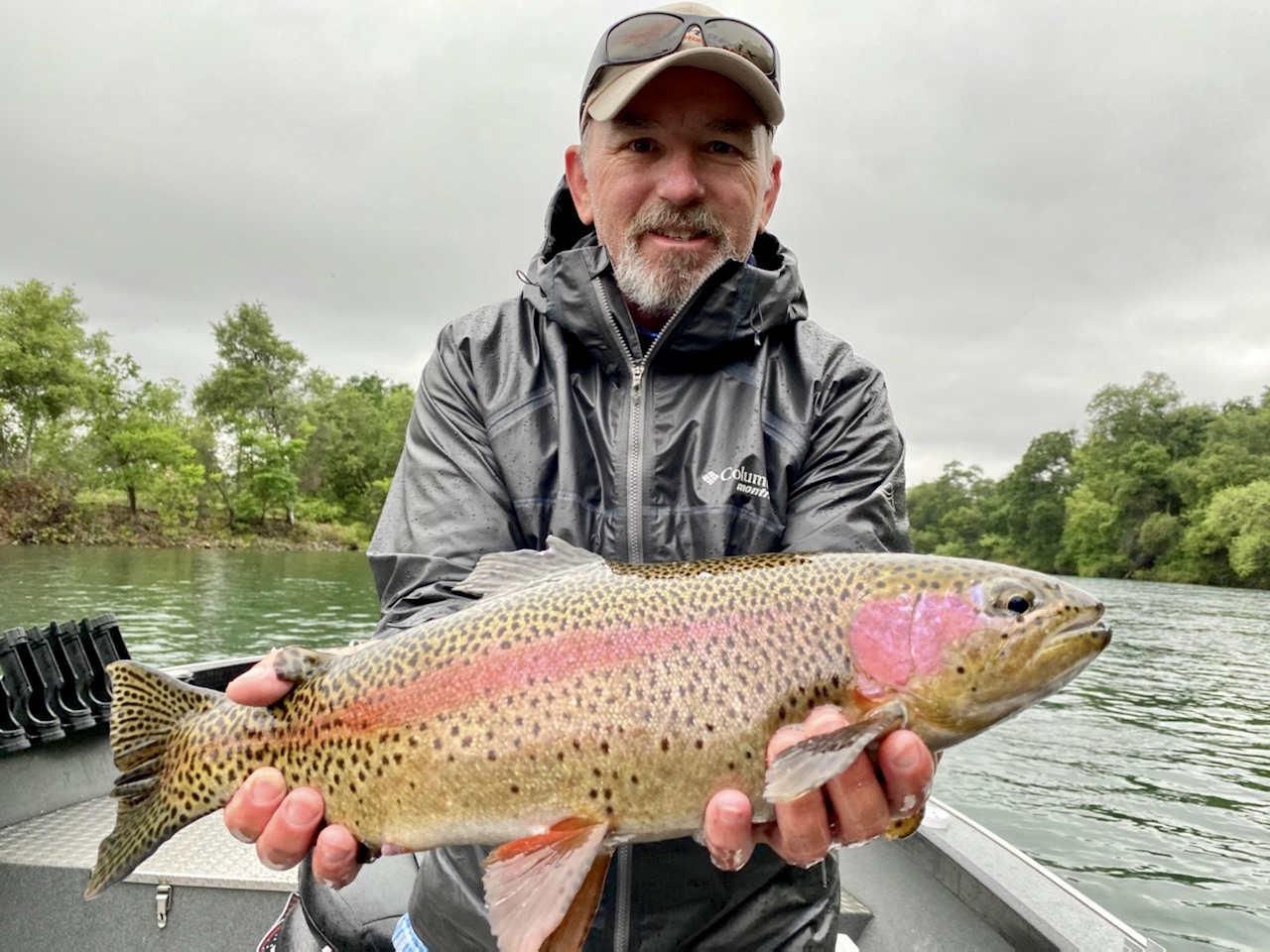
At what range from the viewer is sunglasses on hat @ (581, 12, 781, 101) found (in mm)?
2984

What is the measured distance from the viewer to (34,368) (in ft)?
178

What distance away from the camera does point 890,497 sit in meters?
2.92

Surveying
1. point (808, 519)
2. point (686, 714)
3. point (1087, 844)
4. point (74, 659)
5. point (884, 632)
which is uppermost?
point (808, 519)

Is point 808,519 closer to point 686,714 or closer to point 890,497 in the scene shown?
point 890,497

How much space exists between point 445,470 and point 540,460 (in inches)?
12.3

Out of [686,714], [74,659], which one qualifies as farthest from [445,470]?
[74,659]

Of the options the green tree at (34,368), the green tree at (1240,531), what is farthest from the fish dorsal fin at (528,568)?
the green tree at (1240,531)

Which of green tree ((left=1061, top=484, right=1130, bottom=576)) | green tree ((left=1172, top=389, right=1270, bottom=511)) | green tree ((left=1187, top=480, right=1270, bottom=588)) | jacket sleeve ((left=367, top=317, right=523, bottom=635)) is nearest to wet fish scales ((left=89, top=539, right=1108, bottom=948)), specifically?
jacket sleeve ((left=367, top=317, right=523, bottom=635))

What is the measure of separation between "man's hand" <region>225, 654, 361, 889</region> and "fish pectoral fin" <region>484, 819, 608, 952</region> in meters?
0.44

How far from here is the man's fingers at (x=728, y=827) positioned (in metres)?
2.12

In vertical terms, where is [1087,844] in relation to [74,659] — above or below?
below

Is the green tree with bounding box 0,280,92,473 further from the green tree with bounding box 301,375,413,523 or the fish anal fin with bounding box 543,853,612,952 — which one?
the fish anal fin with bounding box 543,853,612,952

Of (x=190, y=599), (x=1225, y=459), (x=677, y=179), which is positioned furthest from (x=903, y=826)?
(x=1225, y=459)

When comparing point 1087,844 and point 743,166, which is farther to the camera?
point 1087,844
